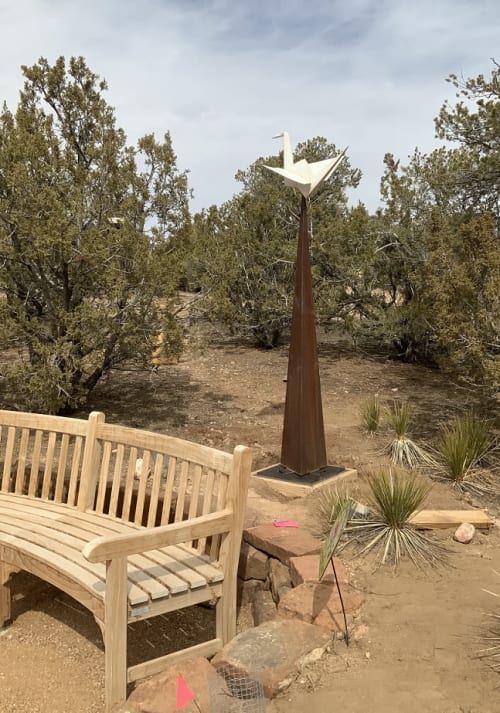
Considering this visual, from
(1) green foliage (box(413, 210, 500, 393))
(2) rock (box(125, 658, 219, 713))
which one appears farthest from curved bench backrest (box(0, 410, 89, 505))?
(1) green foliage (box(413, 210, 500, 393))

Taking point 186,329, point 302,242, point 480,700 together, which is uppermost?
point 302,242

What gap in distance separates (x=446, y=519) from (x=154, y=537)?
2.09 m

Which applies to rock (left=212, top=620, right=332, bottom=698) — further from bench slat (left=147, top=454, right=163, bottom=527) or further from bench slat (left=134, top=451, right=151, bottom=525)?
bench slat (left=134, top=451, right=151, bottom=525)

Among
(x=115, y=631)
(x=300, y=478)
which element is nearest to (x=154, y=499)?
(x=115, y=631)

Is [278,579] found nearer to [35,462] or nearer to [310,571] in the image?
[310,571]

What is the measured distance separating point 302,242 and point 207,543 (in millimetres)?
2636

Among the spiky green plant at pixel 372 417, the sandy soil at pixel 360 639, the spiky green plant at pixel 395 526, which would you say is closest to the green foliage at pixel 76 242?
the sandy soil at pixel 360 639

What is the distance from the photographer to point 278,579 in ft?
11.3

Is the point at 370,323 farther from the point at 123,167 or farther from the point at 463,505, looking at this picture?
the point at 463,505

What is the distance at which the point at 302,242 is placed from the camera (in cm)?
483

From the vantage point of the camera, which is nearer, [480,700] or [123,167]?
[480,700]

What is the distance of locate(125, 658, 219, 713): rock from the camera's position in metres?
2.35

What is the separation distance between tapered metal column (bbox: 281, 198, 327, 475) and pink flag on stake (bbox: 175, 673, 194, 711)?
8.19 feet

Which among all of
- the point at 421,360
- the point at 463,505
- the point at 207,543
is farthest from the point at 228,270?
the point at 207,543
